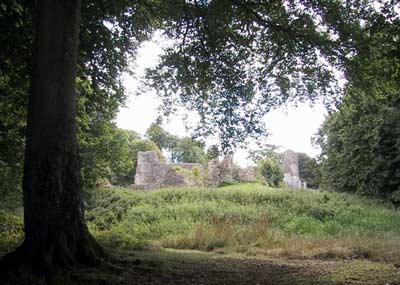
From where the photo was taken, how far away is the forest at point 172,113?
222 inches

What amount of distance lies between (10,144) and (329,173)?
22.9 meters

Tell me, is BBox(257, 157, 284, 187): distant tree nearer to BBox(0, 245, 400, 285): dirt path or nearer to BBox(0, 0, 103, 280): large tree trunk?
BBox(0, 245, 400, 285): dirt path

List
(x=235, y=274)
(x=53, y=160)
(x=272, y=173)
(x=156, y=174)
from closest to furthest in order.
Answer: (x=53, y=160), (x=235, y=274), (x=156, y=174), (x=272, y=173)

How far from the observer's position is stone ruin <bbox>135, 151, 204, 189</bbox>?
108 feet

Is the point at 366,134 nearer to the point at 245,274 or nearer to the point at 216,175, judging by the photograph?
the point at 216,175

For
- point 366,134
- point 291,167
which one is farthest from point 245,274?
point 291,167

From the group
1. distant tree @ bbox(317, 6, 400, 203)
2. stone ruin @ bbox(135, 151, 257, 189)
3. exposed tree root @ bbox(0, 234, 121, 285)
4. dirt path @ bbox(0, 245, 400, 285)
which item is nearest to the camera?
exposed tree root @ bbox(0, 234, 121, 285)

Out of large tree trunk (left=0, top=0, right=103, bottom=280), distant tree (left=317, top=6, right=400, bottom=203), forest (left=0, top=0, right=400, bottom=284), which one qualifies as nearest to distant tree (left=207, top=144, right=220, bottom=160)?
forest (left=0, top=0, right=400, bottom=284)

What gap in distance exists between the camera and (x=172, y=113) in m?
12.3

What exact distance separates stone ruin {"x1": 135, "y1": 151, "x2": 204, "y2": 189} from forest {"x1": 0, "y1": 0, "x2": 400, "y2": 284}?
10501 mm

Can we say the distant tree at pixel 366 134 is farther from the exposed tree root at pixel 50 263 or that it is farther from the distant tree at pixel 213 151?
the exposed tree root at pixel 50 263

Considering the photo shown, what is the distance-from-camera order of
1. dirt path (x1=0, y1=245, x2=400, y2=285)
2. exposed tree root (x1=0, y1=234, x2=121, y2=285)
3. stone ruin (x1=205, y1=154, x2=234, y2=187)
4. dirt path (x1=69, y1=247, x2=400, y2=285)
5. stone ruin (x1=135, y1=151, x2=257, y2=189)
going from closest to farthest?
1. exposed tree root (x1=0, y1=234, x2=121, y2=285)
2. dirt path (x1=0, y1=245, x2=400, y2=285)
3. dirt path (x1=69, y1=247, x2=400, y2=285)
4. stone ruin (x1=135, y1=151, x2=257, y2=189)
5. stone ruin (x1=205, y1=154, x2=234, y2=187)

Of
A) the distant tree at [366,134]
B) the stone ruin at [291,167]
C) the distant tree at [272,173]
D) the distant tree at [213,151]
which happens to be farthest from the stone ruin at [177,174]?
the distant tree at [213,151]

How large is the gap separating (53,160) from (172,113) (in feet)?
22.6
